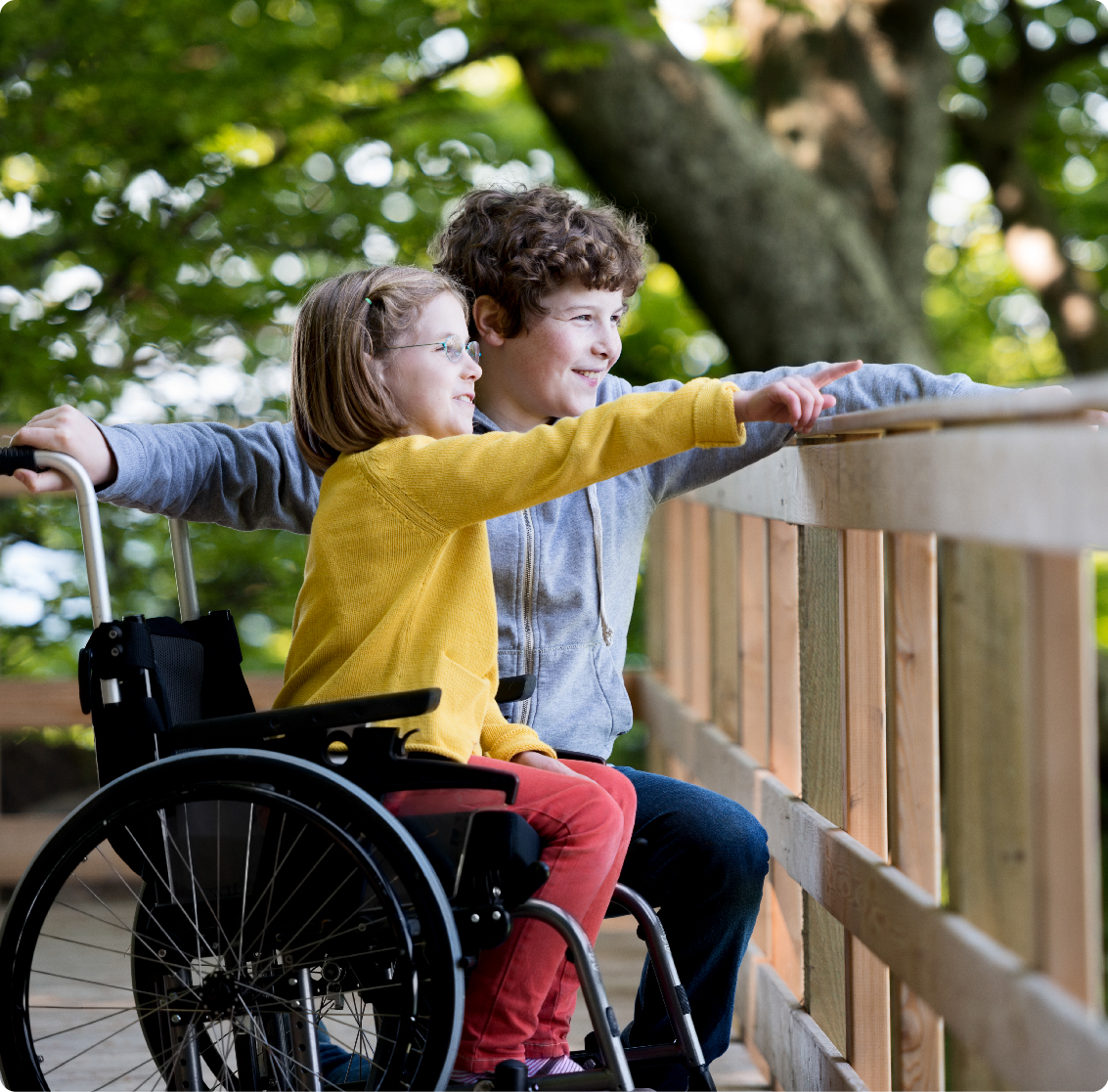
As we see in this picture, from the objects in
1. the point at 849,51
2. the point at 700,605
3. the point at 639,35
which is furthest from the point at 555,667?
the point at 849,51

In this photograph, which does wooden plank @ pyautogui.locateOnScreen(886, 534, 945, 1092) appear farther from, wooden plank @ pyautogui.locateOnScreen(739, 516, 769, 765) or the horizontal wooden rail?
wooden plank @ pyautogui.locateOnScreen(739, 516, 769, 765)

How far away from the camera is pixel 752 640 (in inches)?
83.1

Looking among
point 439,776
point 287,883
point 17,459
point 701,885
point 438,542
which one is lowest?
point 701,885

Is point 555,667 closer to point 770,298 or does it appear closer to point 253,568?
point 253,568

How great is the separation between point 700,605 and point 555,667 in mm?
1003

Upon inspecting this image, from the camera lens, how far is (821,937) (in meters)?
1.69

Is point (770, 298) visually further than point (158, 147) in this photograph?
Yes

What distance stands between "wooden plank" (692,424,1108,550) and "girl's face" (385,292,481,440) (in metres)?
0.43

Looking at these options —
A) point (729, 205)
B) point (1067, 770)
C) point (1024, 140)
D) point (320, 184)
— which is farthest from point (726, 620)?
point (1024, 140)

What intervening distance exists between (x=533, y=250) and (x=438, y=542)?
502mm

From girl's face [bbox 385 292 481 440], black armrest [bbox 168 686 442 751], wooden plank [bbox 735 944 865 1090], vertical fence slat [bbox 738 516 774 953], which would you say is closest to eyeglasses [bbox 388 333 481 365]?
girl's face [bbox 385 292 481 440]

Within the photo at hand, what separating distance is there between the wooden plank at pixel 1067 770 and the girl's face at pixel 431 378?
780mm

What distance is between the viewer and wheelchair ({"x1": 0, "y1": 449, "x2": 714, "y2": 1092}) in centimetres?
121

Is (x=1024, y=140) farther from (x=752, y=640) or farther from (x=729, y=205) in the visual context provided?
(x=752, y=640)
